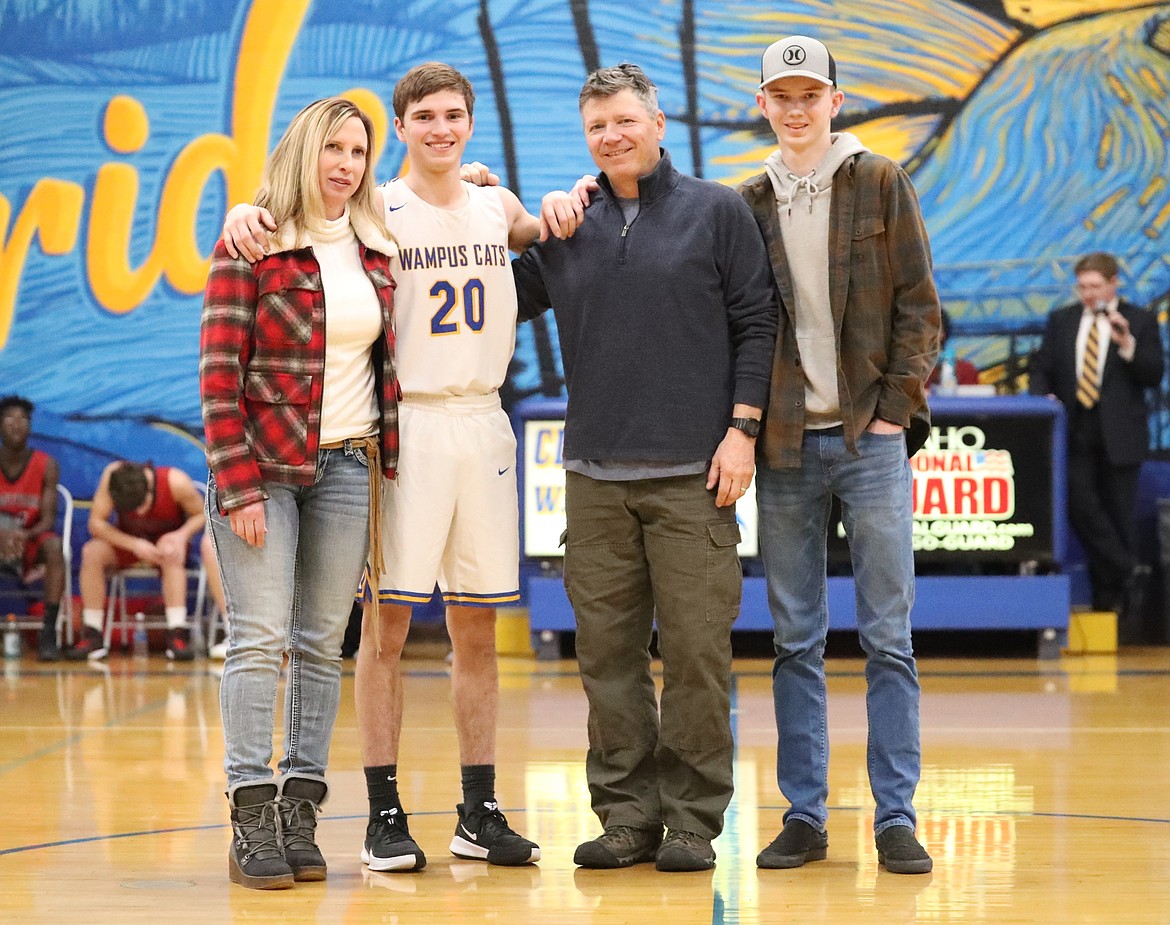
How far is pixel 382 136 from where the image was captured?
871 cm

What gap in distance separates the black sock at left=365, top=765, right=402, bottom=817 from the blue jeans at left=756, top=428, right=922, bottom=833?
2.89 ft

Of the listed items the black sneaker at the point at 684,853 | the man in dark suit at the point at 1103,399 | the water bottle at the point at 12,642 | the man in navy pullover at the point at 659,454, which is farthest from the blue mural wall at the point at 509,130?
the black sneaker at the point at 684,853

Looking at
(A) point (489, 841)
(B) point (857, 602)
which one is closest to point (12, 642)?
(A) point (489, 841)

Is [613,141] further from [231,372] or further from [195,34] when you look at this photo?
[195,34]

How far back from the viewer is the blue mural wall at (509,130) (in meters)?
8.60

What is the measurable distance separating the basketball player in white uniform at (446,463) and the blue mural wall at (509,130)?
524 cm

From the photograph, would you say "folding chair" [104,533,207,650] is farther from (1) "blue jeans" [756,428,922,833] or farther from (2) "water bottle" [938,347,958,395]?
(1) "blue jeans" [756,428,922,833]

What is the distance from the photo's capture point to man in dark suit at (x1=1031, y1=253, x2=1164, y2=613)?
315 inches

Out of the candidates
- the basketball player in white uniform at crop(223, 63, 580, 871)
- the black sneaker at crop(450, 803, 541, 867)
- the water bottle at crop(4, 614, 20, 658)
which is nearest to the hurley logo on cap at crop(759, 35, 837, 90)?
the basketball player in white uniform at crop(223, 63, 580, 871)

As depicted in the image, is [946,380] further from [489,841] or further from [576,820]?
[489,841]

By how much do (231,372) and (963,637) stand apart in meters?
5.94

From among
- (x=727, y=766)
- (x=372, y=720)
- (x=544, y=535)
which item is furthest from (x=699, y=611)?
(x=544, y=535)

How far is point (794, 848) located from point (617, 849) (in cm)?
39

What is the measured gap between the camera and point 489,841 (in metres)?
3.47
